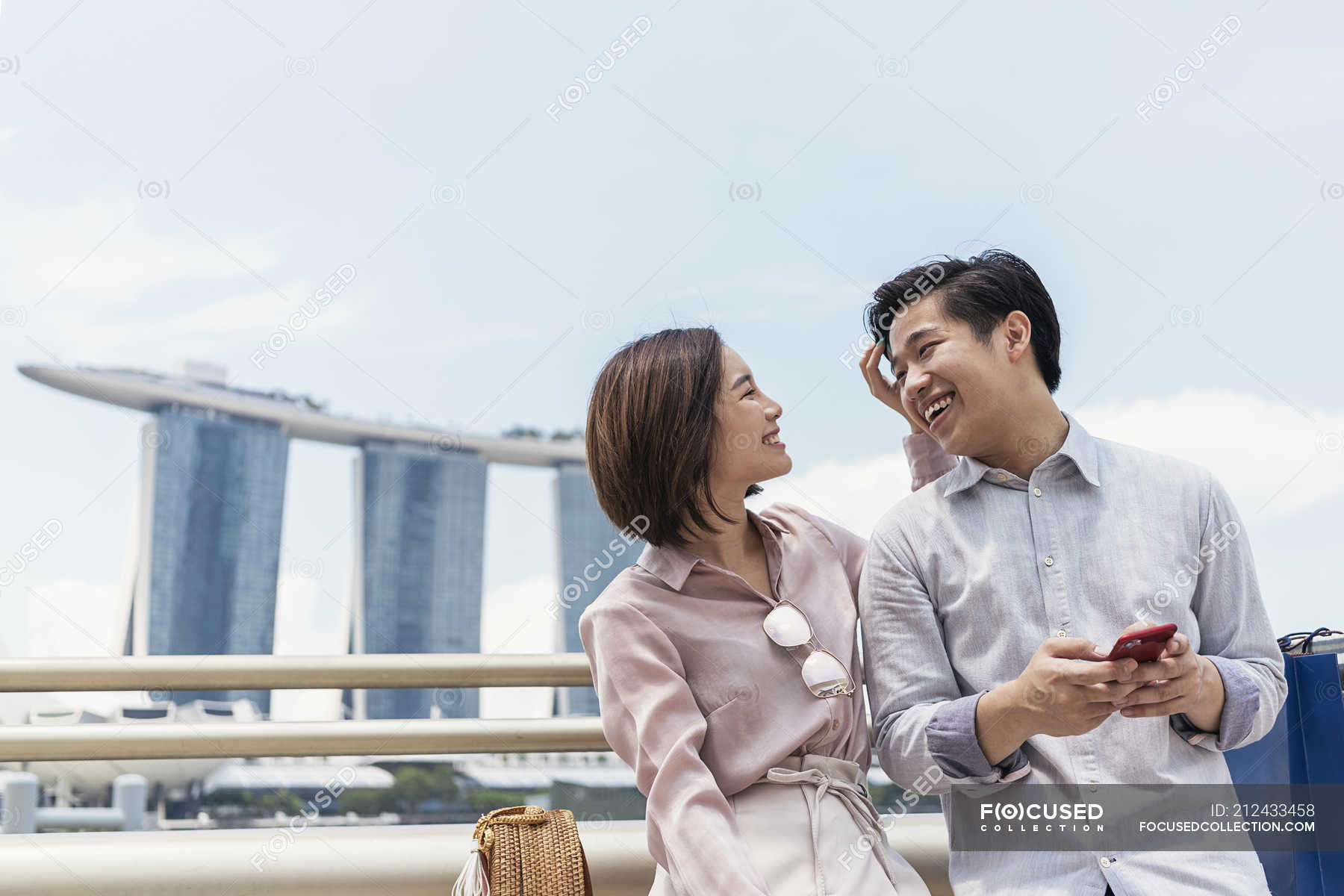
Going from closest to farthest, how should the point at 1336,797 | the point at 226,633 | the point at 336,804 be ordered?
the point at 1336,797 < the point at 336,804 < the point at 226,633

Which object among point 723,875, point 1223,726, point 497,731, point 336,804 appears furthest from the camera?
point 336,804

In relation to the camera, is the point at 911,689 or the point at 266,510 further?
the point at 266,510

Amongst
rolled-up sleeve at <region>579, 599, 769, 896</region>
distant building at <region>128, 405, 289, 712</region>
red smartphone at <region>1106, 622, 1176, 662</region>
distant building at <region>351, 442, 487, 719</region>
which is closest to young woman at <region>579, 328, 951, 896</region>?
rolled-up sleeve at <region>579, 599, 769, 896</region>

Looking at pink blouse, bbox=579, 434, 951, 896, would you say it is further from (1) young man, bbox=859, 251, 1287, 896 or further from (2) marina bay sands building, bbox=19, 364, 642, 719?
(2) marina bay sands building, bbox=19, 364, 642, 719

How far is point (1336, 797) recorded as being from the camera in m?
1.43

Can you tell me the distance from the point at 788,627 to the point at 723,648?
10 cm

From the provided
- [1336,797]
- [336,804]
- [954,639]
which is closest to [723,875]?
[954,639]

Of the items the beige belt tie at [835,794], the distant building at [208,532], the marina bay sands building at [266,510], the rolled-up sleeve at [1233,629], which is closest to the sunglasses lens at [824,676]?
the beige belt tie at [835,794]

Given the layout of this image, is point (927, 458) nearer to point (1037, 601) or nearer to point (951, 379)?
point (951, 379)

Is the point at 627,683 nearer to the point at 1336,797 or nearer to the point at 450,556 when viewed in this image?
the point at 1336,797

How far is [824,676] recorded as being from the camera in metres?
1.35

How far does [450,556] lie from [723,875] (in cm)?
2494

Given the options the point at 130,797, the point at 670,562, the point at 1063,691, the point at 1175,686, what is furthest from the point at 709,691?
the point at 130,797

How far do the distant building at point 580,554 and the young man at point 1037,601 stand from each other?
0.40 metres
